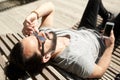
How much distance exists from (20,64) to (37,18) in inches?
32.8

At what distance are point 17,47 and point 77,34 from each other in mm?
822

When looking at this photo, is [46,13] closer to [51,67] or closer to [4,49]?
[4,49]

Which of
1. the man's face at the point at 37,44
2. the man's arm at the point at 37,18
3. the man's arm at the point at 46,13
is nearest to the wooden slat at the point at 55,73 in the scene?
the man's face at the point at 37,44

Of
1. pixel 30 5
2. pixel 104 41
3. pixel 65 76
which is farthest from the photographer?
pixel 30 5

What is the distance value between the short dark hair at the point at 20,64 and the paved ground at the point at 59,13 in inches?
88.3

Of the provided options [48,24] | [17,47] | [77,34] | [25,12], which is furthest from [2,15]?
[17,47]

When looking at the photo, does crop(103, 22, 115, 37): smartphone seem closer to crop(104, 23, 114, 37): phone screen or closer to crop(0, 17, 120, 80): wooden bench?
crop(104, 23, 114, 37): phone screen

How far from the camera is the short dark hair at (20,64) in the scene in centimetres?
222

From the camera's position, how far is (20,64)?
2232 millimetres

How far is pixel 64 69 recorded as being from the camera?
2525mm

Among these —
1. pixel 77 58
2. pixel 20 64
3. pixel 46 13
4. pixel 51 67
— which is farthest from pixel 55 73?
pixel 46 13

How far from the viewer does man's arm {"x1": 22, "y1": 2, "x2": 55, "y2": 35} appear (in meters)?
2.59

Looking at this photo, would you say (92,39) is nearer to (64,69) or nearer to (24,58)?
(64,69)

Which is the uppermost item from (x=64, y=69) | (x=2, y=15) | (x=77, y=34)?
(x=77, y=34)
